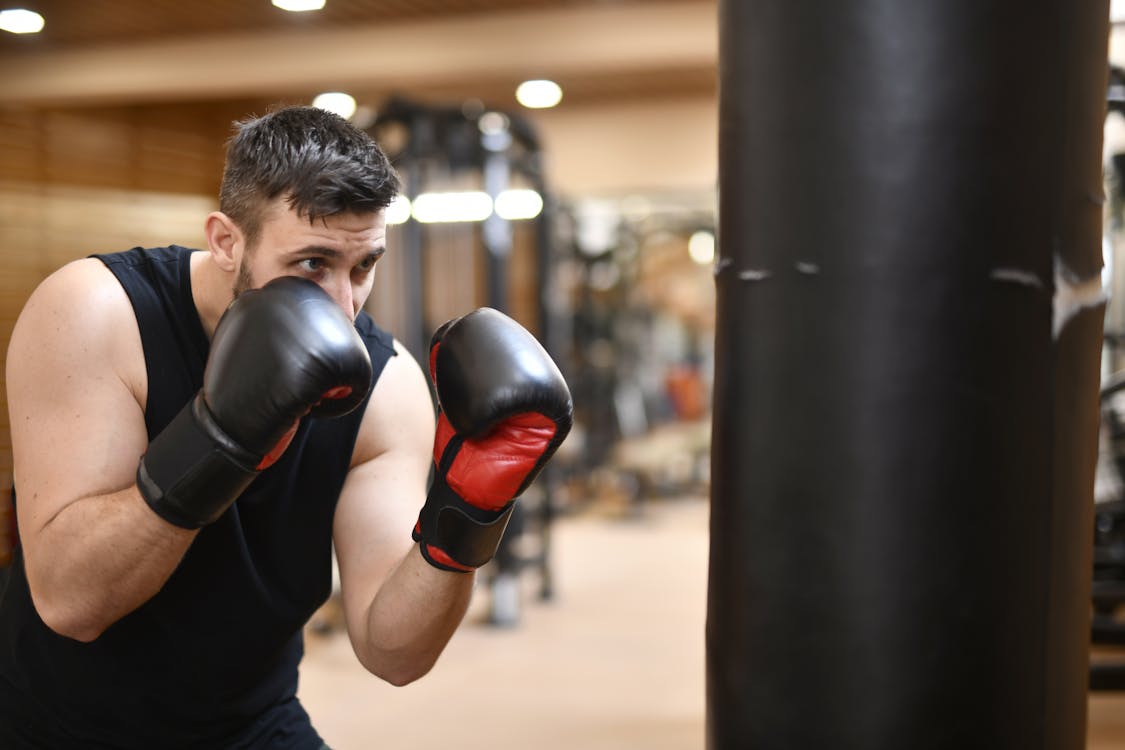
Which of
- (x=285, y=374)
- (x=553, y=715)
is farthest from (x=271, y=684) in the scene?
(x=553, y=715)

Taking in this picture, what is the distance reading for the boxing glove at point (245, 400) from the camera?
110 centimetres

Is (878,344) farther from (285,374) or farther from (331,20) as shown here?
(331,20)

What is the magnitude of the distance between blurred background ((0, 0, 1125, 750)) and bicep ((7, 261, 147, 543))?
202cm

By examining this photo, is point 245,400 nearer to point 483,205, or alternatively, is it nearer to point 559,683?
point 559,683

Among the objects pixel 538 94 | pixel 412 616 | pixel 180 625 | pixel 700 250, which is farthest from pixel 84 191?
pixel 700 250

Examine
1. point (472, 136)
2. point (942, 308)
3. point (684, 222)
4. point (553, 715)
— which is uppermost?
point (684, 222)

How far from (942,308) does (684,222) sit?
Result: 7.56m

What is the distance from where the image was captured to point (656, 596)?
190 inches

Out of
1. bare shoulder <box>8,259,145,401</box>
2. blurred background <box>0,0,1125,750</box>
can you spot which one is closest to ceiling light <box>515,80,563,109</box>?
blurred background <box>0,0,1125,750</box>

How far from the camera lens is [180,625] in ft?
4.41

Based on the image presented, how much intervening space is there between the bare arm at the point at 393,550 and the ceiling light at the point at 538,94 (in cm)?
480

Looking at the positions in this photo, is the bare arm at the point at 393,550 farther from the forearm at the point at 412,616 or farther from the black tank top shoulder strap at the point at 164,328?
the black tank top shoulder strap at the point at 164,328

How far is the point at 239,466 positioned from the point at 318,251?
0.28m

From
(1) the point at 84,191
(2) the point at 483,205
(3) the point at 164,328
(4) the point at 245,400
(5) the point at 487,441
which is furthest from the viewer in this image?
(1) the point at 84,191
